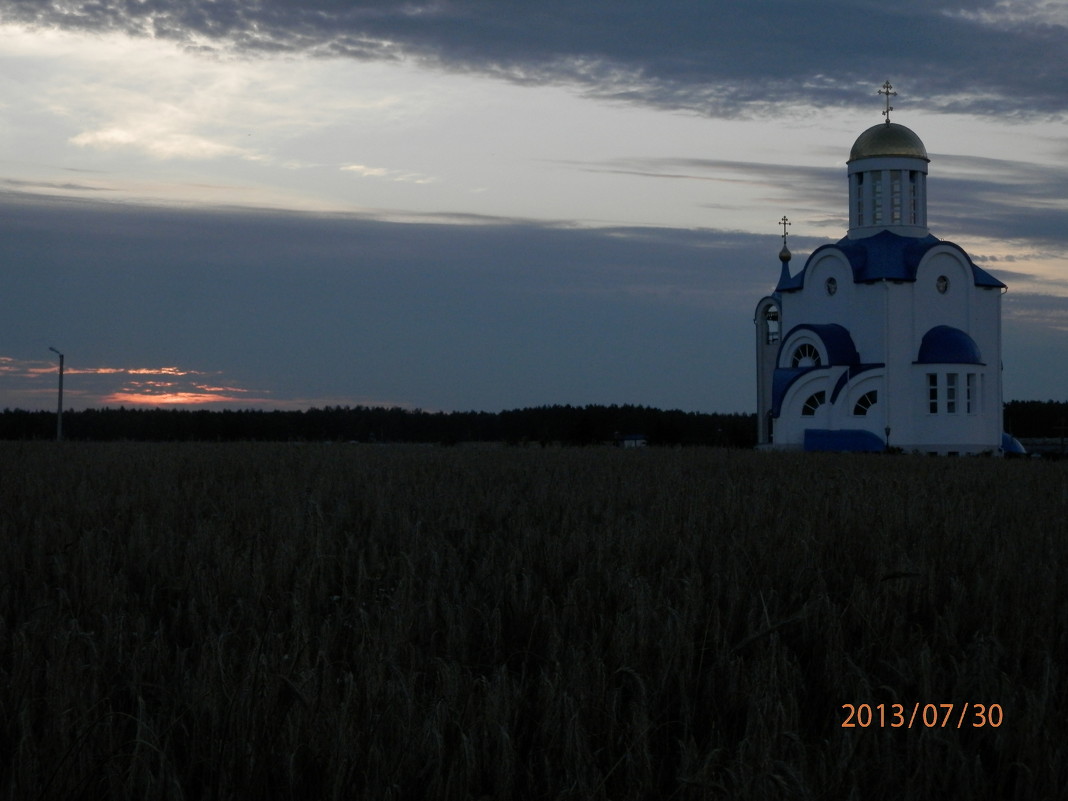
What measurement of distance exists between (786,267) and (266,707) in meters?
52.9

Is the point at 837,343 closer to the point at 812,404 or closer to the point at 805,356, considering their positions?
the point at 805,356

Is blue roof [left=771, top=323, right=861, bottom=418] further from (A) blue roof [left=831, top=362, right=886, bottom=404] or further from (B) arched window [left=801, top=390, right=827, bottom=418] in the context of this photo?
(B) arched window [left=801, top=390, right=827, bottom=418]

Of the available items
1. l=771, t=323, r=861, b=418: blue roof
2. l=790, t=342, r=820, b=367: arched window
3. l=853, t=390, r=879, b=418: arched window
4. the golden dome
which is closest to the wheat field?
l=853, t=390, r=879, b=418: arched window

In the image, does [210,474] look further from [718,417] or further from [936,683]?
[718,417]

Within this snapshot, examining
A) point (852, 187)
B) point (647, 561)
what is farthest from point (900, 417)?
point (647, 561)

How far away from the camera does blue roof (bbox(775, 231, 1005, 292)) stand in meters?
43.2

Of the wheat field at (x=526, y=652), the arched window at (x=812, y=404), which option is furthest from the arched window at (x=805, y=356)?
the wheat field at (x=526, y=652)

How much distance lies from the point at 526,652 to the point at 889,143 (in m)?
45.9

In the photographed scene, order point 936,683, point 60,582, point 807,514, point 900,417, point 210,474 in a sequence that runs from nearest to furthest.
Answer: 1. point 936,683
2. point 60,582
3. point 807,514
4. point 210,474
5. point 900,417

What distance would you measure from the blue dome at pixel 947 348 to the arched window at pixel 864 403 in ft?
7.19

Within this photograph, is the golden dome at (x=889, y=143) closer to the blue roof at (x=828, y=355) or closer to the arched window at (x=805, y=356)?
the blue roof at (x=828, y=355)

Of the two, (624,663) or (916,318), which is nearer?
(624,663)

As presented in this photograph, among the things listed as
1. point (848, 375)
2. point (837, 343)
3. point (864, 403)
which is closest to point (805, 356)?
point (837, 343)

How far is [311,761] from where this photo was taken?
3.11 m
